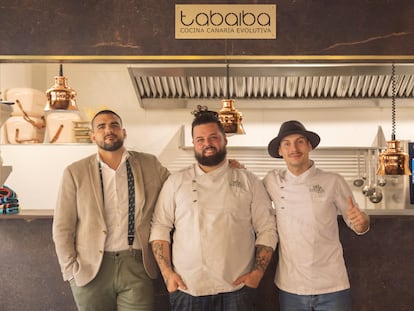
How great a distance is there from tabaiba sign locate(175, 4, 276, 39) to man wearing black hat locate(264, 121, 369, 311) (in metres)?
0.92

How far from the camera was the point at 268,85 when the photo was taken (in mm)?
4980

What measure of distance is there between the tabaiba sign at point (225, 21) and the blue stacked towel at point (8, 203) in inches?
64.5

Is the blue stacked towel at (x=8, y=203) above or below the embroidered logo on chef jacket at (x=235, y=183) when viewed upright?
below

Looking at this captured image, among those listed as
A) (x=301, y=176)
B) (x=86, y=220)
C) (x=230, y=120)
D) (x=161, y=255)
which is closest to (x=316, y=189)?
(x=301, y=176)

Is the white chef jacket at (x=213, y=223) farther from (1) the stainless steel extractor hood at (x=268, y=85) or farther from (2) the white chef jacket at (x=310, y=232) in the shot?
(1) the stainless steel extractor hood at (x=268, y=85)

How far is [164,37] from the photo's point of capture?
9.88 feet

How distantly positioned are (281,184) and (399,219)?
1.02m

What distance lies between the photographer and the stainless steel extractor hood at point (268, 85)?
14.8ft

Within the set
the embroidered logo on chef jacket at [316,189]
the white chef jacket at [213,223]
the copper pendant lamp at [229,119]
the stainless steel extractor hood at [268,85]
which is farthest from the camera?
the stainless steel extractor hood at [268,85]

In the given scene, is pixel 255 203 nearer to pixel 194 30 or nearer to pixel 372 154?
pixel 194 30

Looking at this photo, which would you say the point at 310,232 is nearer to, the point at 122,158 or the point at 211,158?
the point at 211,158

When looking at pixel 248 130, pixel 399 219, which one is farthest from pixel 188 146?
pixel 399 219

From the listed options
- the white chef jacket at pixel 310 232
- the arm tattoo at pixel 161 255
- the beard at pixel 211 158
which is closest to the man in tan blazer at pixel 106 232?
the arm tattoo at pixel 161 255

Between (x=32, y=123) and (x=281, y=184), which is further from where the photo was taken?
(x=32, y=123)
